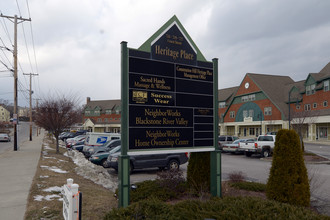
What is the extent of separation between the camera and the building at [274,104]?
137ft

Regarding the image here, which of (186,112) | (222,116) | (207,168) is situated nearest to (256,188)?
(207,168)

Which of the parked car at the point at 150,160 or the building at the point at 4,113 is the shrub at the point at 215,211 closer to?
the parked car at the point at 150,160

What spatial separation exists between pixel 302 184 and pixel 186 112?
Result: 3082mm

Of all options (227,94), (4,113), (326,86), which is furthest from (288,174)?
(4,113)

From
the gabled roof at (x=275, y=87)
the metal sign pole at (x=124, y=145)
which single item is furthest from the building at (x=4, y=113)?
the metal sign pole at (x=124, y=145)

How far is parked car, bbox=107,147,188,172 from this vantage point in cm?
1335

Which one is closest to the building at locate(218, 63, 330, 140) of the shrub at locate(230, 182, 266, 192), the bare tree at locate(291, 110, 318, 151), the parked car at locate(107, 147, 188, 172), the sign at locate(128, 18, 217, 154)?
the bare tree at locate(291, 110, 318, 151)

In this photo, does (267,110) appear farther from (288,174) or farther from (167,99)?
(167,99)

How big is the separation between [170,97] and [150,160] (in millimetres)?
7741

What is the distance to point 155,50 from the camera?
6438 mm

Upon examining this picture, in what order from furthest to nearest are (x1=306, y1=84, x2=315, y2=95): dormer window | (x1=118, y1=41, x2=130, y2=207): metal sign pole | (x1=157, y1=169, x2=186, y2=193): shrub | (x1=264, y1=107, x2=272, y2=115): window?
(x1=264, y1=107, x2=272, y2=115): window → (x1=306, y1=84, x2=315, y2=95): dormer window → (x1=157, y1=169, x2=186, y2=193): shrub → (x1=118, y1=41, x2=130, y2=207): metal sign pole

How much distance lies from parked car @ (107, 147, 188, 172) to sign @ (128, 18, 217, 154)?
6514 mm

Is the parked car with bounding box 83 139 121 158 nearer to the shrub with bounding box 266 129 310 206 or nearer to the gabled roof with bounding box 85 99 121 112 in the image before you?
the shrub with bounding box 266 129 310 206

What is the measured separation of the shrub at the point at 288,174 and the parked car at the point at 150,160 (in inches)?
284
